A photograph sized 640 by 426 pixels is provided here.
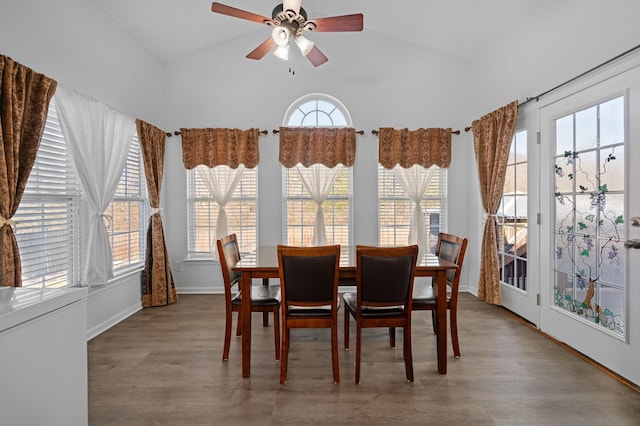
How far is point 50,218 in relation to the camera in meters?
2.67

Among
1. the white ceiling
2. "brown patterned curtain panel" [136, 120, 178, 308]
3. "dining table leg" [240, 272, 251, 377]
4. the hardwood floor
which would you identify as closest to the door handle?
the hardwood floor

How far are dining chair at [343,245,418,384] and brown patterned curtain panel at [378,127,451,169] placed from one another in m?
2.41

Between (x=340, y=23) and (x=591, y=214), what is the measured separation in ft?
7.84

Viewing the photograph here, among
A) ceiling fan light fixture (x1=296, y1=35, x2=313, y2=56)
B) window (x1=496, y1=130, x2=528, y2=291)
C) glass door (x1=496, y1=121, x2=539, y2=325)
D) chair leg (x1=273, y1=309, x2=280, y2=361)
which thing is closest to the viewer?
chair leg (x1=273, y1=309, x2=280, y2=361)

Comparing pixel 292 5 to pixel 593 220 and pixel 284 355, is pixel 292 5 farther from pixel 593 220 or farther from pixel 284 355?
pixel 593 220

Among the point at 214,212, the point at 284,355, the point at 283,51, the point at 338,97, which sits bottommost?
the point at 284,355

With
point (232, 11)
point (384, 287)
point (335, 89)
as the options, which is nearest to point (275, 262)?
point (384, 287)

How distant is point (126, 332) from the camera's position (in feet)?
10.3

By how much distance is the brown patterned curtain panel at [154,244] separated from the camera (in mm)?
3906

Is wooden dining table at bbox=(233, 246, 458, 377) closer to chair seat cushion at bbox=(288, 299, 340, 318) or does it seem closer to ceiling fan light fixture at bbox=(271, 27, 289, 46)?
chair seat cushion at bbox=(288, 299, 340, 318)

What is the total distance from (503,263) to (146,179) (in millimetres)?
4246

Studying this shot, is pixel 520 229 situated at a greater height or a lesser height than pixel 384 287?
greater

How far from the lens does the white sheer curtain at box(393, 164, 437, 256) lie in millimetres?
4375

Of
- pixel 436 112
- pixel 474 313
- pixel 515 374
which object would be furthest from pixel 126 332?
pixel 436 112
